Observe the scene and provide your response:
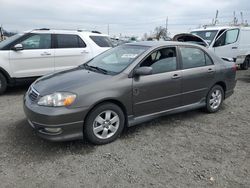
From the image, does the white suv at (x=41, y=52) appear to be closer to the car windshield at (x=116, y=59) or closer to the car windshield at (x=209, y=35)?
the car windshield at (x=116, y=59)

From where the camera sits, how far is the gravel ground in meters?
2.79

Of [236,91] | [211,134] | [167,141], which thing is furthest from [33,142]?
[236,91]

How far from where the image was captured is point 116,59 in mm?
4258

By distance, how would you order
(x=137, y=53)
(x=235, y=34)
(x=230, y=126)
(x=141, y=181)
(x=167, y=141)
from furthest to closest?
(x=235, y=34) → (x=230, y=126) → (x=137, y=53) → (x=167, y=141) → (x=141, y=181)

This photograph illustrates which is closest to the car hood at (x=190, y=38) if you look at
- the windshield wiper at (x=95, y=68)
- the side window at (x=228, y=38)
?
the side window at (x=228, y=38)

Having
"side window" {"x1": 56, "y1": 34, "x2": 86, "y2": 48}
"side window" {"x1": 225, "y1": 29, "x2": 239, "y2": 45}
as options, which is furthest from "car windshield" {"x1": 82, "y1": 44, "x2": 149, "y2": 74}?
"side window" {"x1": 225, "y1": 29, "x2": 239, "y2": 45}

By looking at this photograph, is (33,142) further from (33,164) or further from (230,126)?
(230,126)

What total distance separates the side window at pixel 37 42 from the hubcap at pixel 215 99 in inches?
177

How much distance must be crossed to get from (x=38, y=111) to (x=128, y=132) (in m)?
1.55

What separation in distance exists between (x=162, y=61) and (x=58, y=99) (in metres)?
1.93

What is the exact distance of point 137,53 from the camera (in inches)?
158

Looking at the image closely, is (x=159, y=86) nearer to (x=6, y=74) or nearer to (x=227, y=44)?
(x=6, y=74)

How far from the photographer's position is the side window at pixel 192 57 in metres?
4.44

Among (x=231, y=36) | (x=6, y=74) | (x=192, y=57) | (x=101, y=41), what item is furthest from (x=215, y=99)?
(x=231, y=36)
